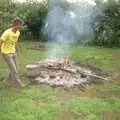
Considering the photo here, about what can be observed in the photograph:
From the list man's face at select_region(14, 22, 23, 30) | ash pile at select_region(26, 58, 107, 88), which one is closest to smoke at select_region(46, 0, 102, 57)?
ash pile at select_region(26, 58, 107, 88)

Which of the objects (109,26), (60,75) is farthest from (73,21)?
(60,75)

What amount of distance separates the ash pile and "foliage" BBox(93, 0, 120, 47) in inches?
321

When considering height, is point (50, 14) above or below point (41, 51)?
above

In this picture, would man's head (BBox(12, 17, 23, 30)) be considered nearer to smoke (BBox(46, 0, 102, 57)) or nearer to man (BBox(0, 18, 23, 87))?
man (BBox(0, 18, 23, 87))

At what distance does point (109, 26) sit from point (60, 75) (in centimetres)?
969

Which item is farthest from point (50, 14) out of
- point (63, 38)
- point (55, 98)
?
point (55, 98)

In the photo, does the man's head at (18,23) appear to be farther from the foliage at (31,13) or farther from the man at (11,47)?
the foliage at (31,13)

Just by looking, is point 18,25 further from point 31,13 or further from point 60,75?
point 31,13

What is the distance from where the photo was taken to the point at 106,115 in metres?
8.39

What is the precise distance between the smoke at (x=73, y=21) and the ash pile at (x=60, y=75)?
821 cm

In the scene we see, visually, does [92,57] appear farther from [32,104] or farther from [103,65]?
[32,104]

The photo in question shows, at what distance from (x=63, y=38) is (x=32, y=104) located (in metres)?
12.0

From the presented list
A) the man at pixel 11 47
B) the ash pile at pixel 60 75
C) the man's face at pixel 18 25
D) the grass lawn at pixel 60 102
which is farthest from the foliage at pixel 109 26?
the man's face at pixel 18 25

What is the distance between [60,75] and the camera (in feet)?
37.3
